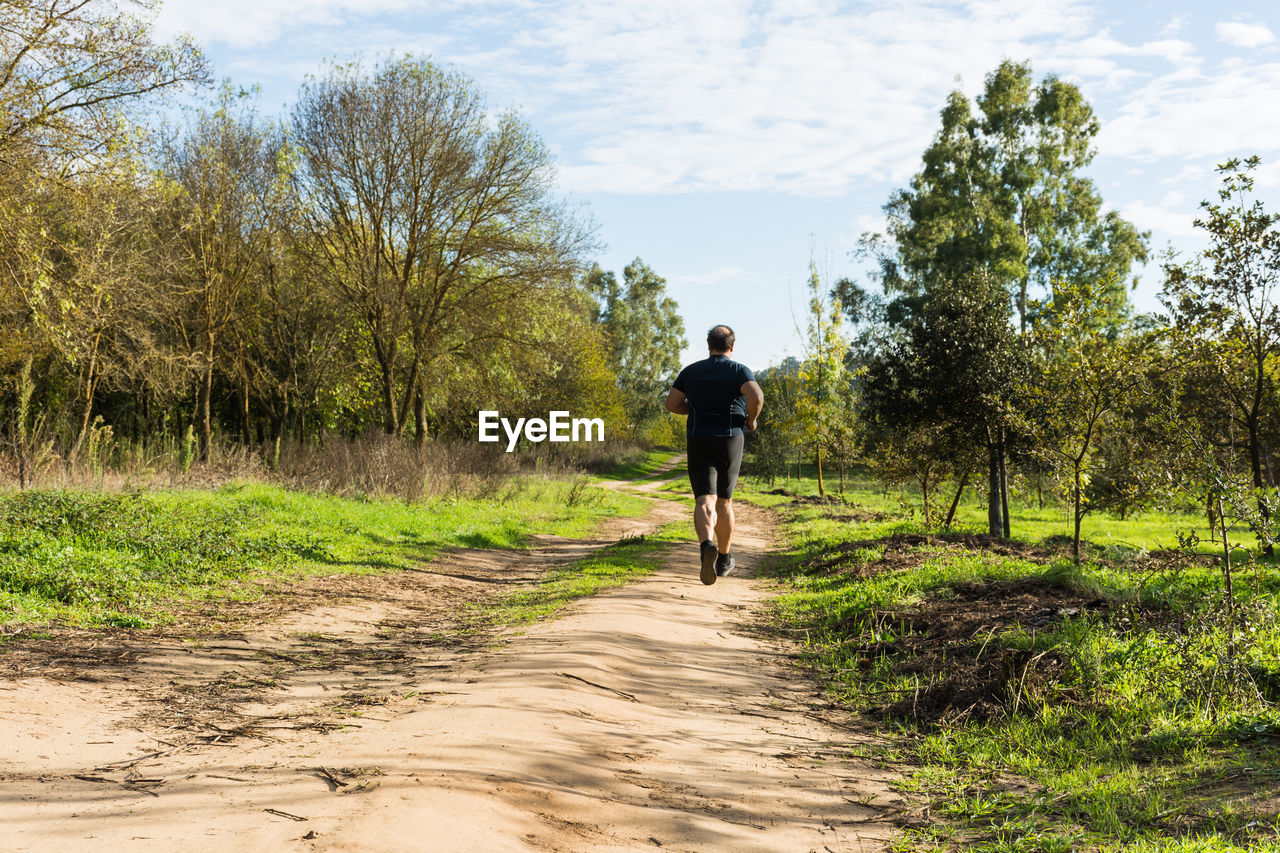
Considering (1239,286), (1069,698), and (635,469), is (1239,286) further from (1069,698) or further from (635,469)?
(635,469)

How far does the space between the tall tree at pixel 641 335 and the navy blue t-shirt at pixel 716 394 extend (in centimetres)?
6594

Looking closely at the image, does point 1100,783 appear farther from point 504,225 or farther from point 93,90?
point 504,225

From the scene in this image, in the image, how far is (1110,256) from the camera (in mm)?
39656

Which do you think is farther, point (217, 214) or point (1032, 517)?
point (1032, 517)

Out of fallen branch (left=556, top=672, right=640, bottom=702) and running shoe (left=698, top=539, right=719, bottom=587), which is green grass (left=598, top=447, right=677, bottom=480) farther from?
fallen branch (left=556, top=672, right=640, bottom=702)

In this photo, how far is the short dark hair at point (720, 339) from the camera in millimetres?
8133

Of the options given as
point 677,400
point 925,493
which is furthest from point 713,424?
point 925,493

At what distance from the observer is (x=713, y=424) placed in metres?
7.91

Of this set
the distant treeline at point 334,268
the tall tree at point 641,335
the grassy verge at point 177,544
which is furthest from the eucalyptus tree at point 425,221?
the tall tree at point 641,335

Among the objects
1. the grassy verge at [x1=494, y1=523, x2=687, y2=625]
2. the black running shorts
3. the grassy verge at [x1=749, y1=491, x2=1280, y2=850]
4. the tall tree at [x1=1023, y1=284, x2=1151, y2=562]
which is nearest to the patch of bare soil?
the grassy verge at [x1=749, y1=491, x2=1280, y2=850]

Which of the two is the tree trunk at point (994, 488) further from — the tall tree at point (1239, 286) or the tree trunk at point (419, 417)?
the tree trunk at point (419, 417)

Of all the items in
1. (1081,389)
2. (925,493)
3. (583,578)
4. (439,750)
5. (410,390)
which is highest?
(410,390)

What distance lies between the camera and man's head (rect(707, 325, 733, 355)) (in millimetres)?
8133

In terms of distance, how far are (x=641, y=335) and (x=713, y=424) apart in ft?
253
